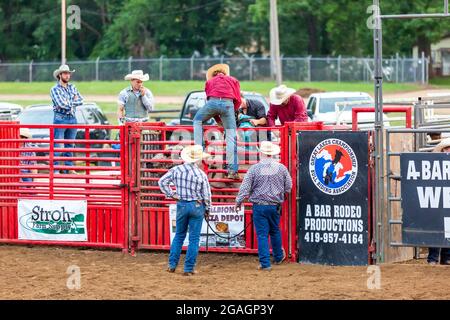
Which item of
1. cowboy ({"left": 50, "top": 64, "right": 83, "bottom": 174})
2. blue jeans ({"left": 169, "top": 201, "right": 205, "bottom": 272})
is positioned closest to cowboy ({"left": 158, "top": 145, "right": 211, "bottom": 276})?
blue jeans ({"left": 169, "top": 201, "right": 205, "bottom": 272})

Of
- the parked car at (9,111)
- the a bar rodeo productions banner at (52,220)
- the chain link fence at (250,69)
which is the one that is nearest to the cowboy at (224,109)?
the a bar rodeo productions banner at (52,220)

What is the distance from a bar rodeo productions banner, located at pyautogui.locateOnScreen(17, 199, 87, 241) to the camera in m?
14.5

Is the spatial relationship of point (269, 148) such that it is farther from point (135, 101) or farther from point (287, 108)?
point (135, 101)

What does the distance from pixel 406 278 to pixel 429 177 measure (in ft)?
4.48

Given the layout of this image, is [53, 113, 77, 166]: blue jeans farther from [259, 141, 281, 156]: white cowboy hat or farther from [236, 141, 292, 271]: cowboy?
[259, 141, 281, 156]: white cowboy hat

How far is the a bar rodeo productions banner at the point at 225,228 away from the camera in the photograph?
1367 cm

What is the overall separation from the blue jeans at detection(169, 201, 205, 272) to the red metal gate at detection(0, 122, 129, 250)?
1.90 meters

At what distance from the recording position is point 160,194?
13867mm

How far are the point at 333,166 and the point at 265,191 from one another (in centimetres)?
100

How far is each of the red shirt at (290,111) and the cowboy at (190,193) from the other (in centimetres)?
234

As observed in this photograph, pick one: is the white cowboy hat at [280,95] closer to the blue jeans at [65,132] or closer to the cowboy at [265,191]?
the cowboy at [265,191]

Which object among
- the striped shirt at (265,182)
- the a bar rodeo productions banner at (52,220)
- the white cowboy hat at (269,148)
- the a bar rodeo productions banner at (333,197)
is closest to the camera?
the white cowboy hat at (269,148)
